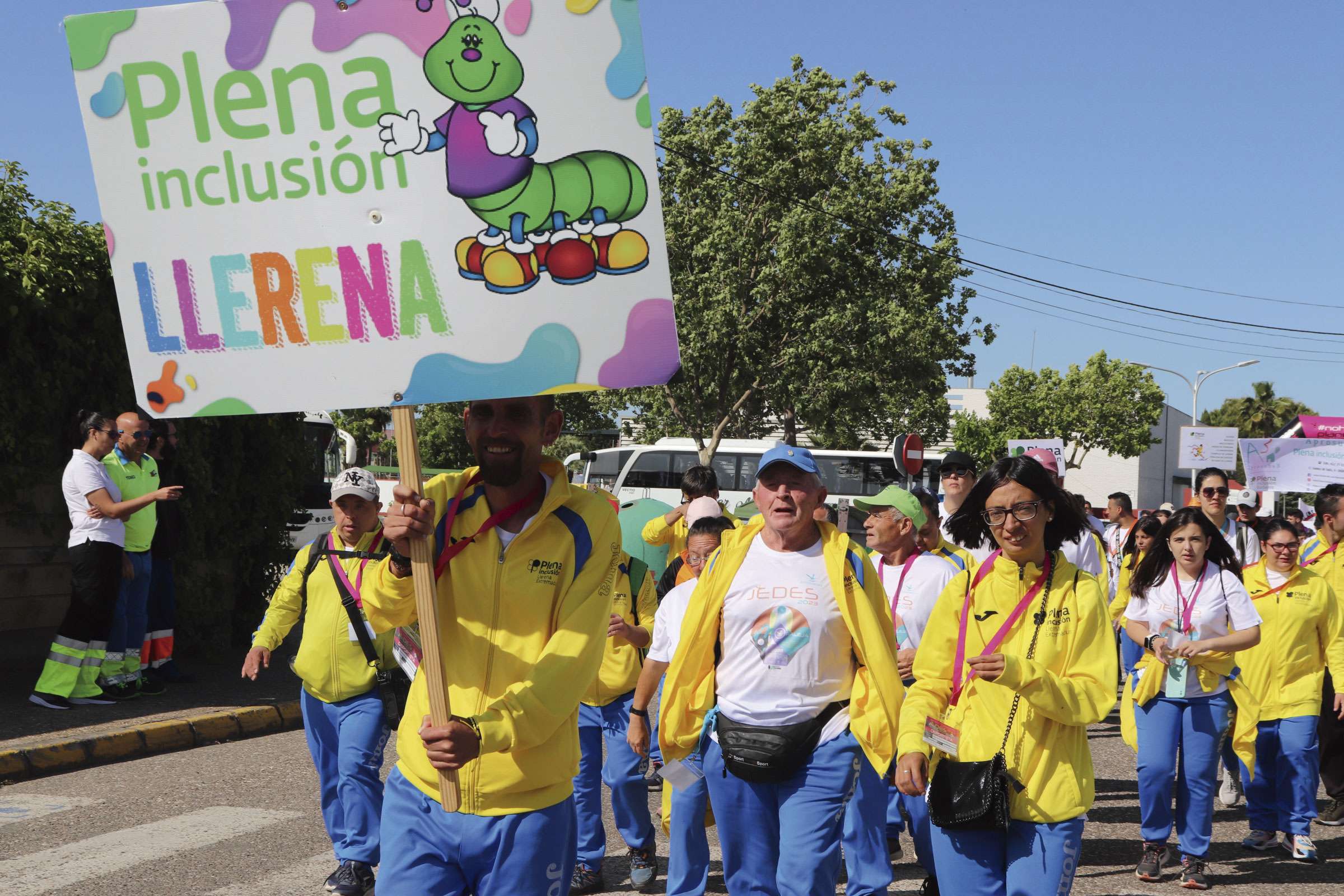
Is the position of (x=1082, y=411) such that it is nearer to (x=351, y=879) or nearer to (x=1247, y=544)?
(x=1247, y=544)

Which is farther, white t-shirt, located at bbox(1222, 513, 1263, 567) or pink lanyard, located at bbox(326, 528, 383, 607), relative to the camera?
white t-shirt, located at bbox(1222, 513, 1263, 567)

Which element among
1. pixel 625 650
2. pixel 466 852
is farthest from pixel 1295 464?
pixel 466 852

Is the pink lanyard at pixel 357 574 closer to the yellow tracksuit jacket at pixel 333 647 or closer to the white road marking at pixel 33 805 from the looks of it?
the yellow tracksuit jacket at pixel 333 647

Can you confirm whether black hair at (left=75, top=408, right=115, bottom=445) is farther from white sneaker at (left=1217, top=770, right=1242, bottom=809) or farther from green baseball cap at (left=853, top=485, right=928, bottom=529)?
white sneaker at (left=1217, top=770, right=1242, bottom=809)

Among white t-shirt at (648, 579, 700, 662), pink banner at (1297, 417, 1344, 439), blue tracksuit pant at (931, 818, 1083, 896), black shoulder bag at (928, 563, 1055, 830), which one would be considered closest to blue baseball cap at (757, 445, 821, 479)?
black shoulder bag at (928, 563, 1055, 830)

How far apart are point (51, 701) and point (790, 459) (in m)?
7.30

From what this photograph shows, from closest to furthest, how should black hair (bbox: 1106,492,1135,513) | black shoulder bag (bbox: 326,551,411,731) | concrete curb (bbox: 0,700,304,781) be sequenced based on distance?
black shoulder bag (bbox: 326,551,411,731)
concrete curb (bbox: 0,700,304,781)
black hair (bbox: 1106,492,1135,513)

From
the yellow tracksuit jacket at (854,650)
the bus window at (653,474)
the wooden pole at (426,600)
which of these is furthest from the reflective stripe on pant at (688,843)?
the bus window at (653,474)

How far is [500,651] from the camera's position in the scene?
3.21 meters

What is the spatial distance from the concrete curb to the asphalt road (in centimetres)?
13

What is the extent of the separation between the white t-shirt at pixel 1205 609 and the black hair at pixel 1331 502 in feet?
7.35

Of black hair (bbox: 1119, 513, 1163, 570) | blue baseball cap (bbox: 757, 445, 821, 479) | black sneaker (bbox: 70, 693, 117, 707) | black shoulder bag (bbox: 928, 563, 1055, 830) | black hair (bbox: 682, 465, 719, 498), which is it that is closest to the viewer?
black shoulder bag (bbox: 928, 563, 1055, 830)

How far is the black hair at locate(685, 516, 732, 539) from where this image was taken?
666cm

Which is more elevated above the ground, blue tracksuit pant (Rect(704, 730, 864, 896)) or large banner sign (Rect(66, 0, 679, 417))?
large banner sign (Rect(66, 0, 679, 417))
